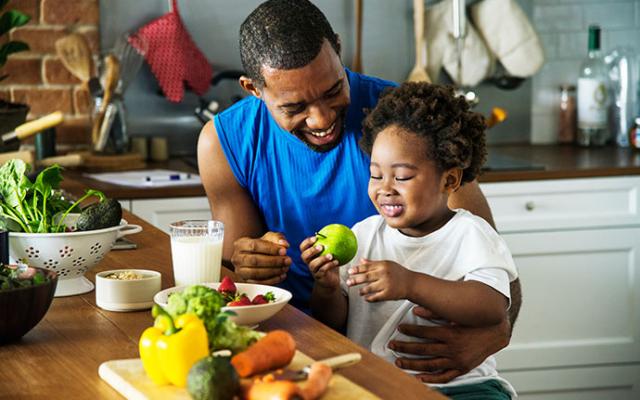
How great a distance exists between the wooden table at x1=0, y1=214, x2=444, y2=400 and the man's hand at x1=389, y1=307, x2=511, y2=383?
372 millimetres

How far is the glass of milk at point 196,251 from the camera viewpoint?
1911 mm

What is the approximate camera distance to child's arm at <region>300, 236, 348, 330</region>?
1967mm

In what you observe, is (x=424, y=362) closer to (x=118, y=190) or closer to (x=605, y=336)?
(x=118, y=190)

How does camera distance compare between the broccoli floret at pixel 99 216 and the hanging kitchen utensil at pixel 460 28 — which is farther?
the hanging kitchen utensil at pixel 460 28

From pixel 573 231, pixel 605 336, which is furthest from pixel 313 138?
pixel 605 336

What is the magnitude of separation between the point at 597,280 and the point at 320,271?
2080mm

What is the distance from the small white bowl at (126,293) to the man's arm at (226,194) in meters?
0.71

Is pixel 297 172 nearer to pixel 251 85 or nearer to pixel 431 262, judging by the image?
pixel 251 85

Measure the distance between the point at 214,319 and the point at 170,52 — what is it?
2.78m

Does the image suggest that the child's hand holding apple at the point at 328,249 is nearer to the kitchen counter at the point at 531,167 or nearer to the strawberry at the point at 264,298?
the strawberry at the point at 264,298

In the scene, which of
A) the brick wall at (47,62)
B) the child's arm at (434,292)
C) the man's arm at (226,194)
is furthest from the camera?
the brick wall at (47,62)

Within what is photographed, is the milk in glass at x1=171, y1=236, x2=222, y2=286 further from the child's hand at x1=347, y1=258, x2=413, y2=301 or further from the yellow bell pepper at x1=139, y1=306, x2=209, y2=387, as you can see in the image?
the yellow bell pepper at x1=139, y1=306, x2=209, y2=387

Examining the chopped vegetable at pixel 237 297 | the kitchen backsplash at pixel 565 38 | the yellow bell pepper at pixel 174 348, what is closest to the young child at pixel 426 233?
the chopped vegetable at pixel 237 297

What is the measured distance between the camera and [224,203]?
258cm
